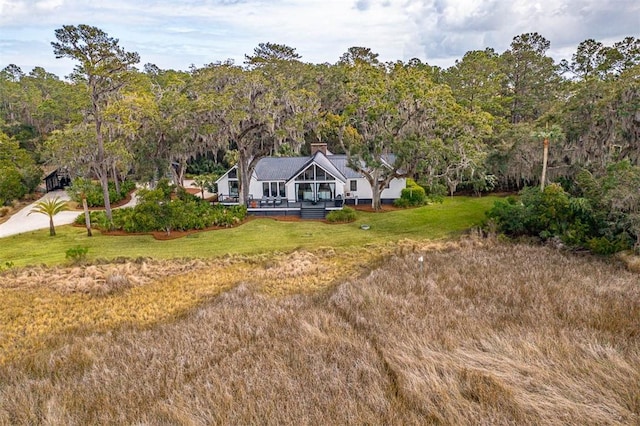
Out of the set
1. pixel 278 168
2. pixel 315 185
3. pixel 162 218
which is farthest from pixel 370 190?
pixel 162 218

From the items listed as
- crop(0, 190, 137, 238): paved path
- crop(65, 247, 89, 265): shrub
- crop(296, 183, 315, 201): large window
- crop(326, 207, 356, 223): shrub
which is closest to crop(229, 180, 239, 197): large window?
crop(296, 183, 315, 201): large window

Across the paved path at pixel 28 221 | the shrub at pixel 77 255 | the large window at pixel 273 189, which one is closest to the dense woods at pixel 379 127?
the large window at pixel 273 189

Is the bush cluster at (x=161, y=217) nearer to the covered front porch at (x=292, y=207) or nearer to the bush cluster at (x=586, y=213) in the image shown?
the covered front porch at (x=292, y=207)

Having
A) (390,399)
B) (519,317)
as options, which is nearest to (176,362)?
(390,399)

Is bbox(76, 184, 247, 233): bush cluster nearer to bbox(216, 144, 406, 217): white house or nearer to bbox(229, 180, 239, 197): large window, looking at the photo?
bbox(216, 144, 406, 217): white house

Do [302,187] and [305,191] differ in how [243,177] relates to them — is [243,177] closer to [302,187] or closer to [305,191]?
A: [302,187]
